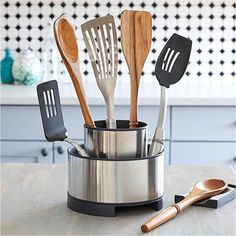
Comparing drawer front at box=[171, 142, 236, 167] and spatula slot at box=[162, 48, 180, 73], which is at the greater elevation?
spatula slot at box=[162, 48, 180, 73]

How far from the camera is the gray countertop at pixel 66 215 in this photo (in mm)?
1085

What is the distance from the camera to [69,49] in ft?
3.72

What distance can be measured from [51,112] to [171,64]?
10.4 inches

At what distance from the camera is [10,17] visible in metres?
3.37

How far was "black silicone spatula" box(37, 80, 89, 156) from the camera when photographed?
117 centimetres

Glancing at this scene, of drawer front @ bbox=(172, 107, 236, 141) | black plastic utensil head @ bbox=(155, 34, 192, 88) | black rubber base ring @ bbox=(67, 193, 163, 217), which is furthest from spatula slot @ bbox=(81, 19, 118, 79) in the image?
Result: drawer front @ bbox=(172, 107, 236, 141)

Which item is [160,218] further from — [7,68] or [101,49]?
[7,68]

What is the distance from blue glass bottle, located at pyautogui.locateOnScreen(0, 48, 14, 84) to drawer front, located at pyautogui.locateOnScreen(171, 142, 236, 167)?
1074 millimetres

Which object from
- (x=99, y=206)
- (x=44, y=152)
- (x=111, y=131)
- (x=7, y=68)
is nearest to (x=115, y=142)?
(x=111, y=131)

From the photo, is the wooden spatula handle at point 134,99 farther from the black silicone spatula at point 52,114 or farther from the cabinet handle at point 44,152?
the cabinet handle at point 44,152

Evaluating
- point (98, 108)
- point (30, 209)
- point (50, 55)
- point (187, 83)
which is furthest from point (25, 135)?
point (30, 209)

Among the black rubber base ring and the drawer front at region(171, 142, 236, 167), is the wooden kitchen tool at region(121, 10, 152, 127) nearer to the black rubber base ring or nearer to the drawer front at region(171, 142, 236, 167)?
the black rubber base ring

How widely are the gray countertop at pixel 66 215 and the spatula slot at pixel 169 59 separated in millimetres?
293

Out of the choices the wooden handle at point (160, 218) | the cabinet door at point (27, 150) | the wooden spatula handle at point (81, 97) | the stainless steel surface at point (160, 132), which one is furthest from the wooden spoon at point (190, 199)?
the cabinet door at point (27, 150)
